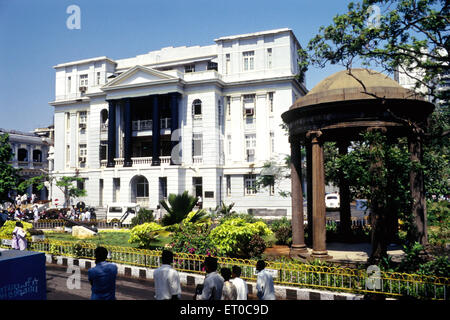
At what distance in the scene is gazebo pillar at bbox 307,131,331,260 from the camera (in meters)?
11.4

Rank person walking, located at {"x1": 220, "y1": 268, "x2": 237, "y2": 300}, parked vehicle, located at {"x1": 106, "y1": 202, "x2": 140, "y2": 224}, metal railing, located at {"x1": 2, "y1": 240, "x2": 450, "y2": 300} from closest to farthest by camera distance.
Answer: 1. person walking, located at {"x1": 220, "y1": 268, "x2": 237, "y2": 300}
2. metal railing, located at {"x1": 2, "y1": 240, "x2": 450, "y2": 300}
3. parked vehicle, located at {"x1": 106, "y1": 202, "x2": 140, "y2": 224}

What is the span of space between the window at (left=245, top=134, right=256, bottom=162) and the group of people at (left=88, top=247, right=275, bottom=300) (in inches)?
1155

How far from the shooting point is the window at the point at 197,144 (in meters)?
35.8

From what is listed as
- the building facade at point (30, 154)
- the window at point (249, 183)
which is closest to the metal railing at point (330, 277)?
the window at point (249, 183)

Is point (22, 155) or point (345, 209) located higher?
point (22, 155)

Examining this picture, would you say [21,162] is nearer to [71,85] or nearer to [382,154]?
[71,85]

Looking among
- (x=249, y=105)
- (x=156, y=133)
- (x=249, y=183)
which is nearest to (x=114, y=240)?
(x=156, y=133)

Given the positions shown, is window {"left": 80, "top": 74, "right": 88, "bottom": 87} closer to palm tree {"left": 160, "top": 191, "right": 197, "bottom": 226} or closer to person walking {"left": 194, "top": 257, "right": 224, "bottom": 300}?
palm tree {"left": 160, "top": 191, "right": 197, "bottom": 226}

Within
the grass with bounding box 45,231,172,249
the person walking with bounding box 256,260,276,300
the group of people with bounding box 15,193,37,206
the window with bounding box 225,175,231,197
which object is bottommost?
the grass with bounding box 45,231,172,249

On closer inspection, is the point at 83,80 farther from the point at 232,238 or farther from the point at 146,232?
the point at 232,238

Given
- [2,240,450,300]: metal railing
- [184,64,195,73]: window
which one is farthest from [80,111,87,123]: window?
[2,240,450,300]: metal railing

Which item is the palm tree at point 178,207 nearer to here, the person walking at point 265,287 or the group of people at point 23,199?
the person walking at point 265,287

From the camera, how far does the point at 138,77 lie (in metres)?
36.5

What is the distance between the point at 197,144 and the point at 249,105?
21.9 feet
